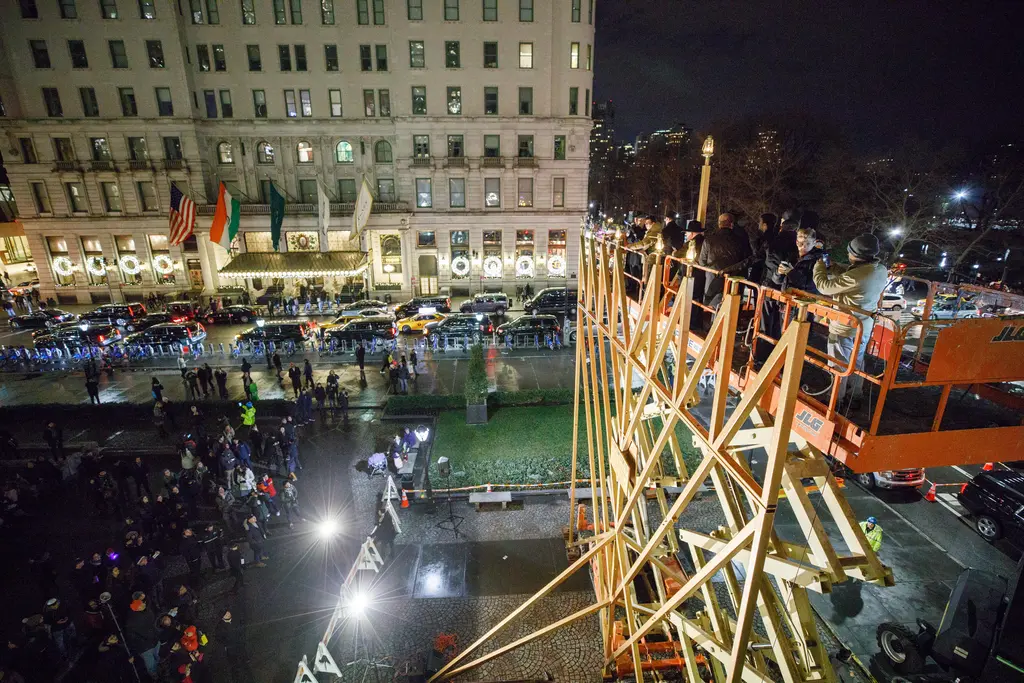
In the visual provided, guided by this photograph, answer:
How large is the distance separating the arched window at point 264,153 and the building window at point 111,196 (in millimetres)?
10853

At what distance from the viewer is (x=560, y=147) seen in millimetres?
35562

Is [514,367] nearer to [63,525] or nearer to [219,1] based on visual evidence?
[63,525]

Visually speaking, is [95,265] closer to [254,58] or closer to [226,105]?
[226,105]

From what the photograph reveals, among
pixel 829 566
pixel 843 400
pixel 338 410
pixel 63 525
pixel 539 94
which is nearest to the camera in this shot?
pixel 829 566

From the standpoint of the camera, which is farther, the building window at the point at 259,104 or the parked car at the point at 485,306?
the building window at the point at 259,104

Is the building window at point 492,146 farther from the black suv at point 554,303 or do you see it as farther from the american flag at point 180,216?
the american flag at point 180,216

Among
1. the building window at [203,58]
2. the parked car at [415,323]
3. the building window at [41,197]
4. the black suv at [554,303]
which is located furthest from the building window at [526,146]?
the building window at [41,197]

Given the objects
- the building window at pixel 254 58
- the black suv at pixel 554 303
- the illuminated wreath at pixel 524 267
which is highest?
the building window at pixel 254 58

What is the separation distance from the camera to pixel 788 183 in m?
41.2

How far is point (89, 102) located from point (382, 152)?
21.3 meters

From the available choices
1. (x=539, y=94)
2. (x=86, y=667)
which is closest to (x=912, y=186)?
(x=539, y=94)

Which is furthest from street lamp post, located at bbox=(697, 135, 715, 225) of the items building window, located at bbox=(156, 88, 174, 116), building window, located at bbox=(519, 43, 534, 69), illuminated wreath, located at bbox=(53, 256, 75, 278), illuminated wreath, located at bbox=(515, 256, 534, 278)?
illuminated wreath, located at bbox=(53, 256, 75, 278)

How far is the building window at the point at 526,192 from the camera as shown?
36.2m

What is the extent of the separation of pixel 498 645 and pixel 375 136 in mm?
36008
